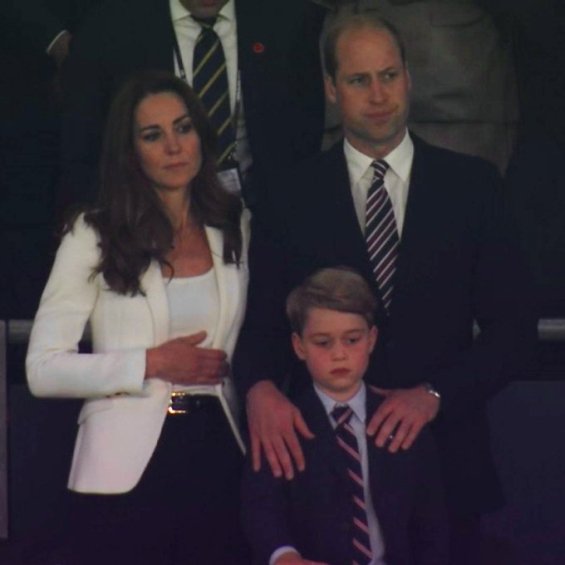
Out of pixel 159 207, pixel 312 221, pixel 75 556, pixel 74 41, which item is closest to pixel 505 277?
pixel 312 221

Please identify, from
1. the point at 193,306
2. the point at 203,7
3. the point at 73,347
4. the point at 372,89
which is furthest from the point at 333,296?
the point at 203,7

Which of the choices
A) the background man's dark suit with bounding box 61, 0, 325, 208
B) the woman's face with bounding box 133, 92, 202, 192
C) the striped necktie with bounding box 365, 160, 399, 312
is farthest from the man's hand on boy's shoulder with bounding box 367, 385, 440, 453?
the background man's dark suit with bounding box 61, 0, 325, 208

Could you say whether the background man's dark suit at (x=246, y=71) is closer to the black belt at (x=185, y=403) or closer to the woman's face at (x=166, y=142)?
the woman's face at (x=166, y=142)

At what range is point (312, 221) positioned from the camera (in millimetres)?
3744

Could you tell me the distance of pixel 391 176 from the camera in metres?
3.79

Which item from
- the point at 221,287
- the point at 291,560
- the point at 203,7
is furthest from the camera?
the point at 203,7

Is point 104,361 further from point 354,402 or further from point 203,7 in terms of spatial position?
point 203,7

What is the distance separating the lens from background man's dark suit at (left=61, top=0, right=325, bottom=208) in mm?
4301

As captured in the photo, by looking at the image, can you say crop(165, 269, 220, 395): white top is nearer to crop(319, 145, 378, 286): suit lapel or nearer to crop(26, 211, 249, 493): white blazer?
crop(26, 211, 249, 493): white blazer

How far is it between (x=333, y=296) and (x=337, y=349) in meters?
0.11

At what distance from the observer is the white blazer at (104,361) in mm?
3662

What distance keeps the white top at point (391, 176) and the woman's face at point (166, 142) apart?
0.34 m

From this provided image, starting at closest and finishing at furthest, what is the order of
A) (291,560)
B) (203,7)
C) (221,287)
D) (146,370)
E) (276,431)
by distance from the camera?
(291,560)
(276,431)
(146,370)
(221,287)
(203,7)

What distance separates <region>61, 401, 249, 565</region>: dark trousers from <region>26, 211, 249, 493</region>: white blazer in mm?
30
